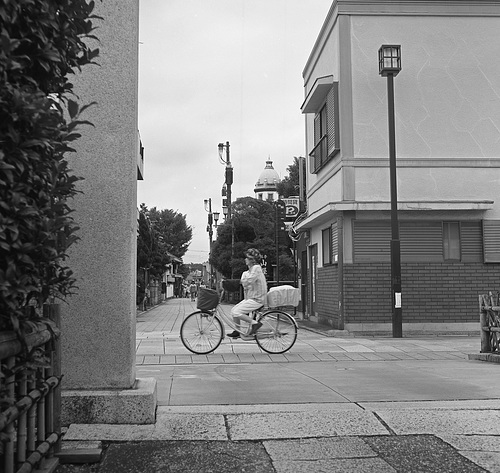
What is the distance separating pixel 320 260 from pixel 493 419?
46.0 feet

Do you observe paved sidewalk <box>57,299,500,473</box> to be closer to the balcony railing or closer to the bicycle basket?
the bicycle basket

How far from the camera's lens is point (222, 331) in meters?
9.92

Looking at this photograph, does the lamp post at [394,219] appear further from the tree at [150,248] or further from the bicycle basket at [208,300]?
the tree at [150,248]

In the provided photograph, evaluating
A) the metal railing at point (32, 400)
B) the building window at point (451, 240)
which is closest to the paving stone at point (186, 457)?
Answer: the metal railing at point (32, 400)

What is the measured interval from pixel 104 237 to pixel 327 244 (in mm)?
13613

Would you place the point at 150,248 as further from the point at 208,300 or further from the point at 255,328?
the point at 255,328

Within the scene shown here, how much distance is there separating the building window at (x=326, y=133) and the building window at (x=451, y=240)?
3.26 meters

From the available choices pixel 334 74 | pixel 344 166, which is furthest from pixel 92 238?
pixel 334 74

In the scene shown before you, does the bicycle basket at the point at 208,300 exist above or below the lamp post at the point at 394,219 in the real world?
below

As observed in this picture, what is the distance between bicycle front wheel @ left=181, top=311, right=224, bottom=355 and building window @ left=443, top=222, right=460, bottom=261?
7.82 meters

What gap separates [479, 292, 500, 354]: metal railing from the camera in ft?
29.7

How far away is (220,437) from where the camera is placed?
441 cm

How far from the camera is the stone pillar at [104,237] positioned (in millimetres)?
4656

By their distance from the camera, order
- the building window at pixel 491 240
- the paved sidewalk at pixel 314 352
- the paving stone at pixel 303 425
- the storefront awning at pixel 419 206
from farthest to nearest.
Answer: the building window at pixel 491 240, the storefront awning at pixel 419 206, the paved sidewalk at pixel 314 352, the paving stone at pixel 303 425
